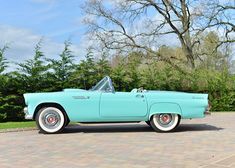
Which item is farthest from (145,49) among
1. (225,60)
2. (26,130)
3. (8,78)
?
(26,130)

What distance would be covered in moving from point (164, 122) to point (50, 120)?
2.99m

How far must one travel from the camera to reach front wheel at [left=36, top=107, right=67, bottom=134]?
30.8ft

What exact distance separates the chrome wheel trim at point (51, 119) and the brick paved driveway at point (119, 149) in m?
0.28

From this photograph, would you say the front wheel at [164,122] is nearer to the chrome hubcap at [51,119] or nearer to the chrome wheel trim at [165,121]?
the chrome wheel trim at [165,121]

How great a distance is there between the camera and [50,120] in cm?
946

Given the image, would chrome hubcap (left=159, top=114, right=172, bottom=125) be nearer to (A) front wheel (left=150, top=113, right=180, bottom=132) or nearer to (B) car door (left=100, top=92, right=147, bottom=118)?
(A) front wheel (left=150, top=113, right=180, bottom=132)

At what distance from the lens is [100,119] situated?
30.7ft

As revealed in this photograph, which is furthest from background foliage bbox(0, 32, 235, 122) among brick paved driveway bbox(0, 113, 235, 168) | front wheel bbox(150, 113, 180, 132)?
front wheel bbox(150, 113, 180, 132)

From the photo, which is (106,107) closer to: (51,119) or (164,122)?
(51,119)

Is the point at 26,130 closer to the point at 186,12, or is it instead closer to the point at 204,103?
the point at 204,103

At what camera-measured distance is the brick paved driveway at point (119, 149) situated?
5785mm

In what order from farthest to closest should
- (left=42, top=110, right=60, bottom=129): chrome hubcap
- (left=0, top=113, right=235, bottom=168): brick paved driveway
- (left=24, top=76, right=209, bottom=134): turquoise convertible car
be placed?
(left=42, top=110, right=60, bottom=129): chrome hubcap < (left=24, top=76, right=209, bottom=134): turquoise convertible car < (left=0, top=113, right=235, bottom=168): brick paved driveway

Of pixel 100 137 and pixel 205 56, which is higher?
pixel 205 56

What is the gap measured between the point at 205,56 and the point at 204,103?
23.6 m
